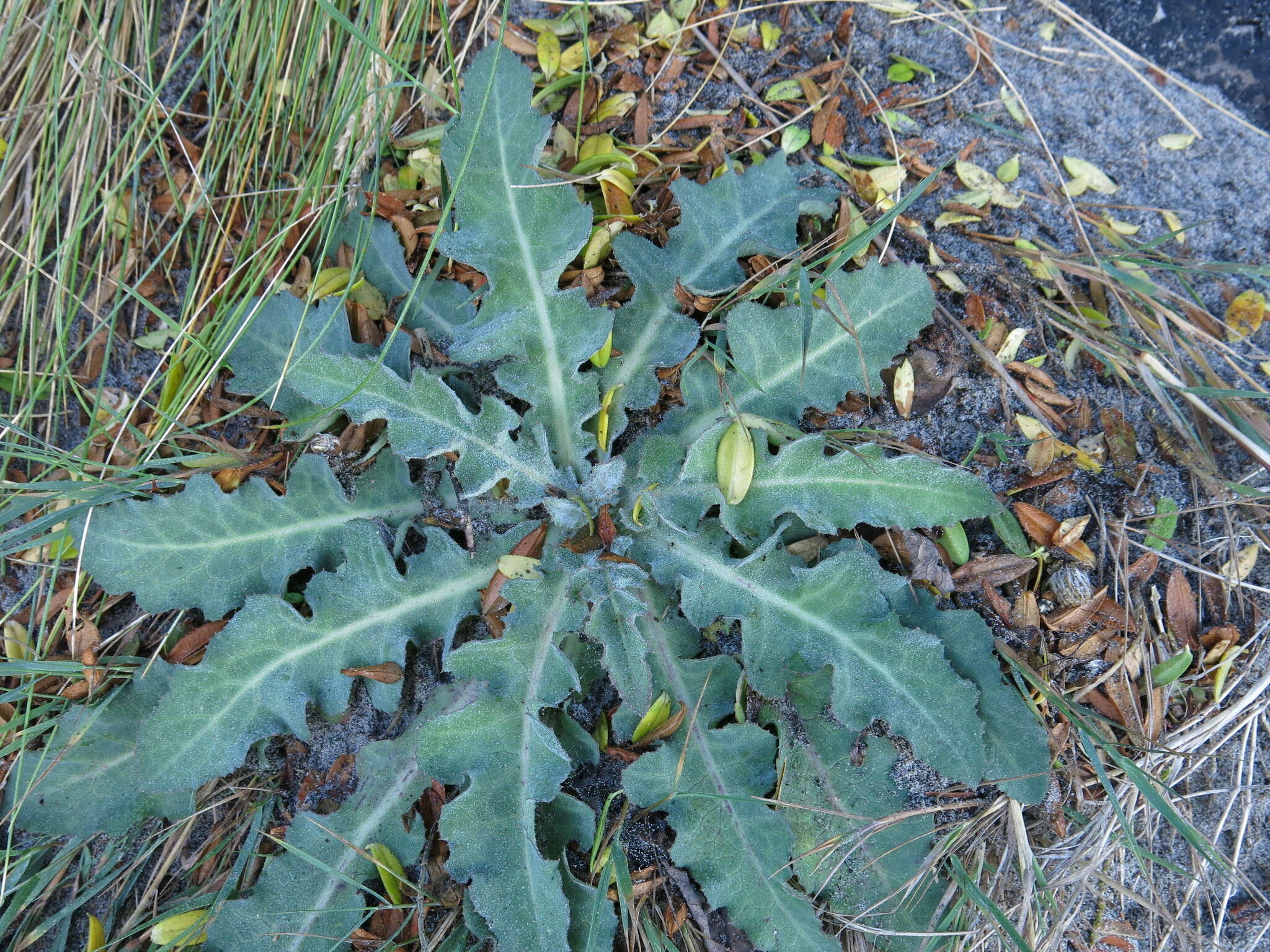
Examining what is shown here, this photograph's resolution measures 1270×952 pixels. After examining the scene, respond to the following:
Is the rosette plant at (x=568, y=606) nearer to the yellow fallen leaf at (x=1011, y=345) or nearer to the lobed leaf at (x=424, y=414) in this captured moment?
the lobed leaf at (x=424, y=414)

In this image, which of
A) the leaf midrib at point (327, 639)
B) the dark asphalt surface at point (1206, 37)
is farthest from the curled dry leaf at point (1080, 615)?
the dark asphalt surface at point (1206, 37)

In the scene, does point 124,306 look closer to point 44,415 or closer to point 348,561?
point 44,415

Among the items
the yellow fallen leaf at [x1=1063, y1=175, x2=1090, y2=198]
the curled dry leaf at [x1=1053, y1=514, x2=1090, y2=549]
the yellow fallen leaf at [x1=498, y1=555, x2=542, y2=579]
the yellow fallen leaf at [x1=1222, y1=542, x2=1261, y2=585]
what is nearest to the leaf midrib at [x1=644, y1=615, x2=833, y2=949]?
the yellow fallen leaf at [x1=498, y1=555, x2=542, y2=579]

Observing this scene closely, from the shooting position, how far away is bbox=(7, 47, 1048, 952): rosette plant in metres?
1.84

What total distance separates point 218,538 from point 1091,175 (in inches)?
99.8

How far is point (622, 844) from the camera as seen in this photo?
1984 mm

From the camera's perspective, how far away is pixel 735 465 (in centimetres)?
190

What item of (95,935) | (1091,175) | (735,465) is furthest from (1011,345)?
(95,935)

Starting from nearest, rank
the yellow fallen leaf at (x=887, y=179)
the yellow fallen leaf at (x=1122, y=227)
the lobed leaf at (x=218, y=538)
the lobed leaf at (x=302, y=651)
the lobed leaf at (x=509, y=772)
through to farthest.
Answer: the lobed leaf at (x=509, y=772) < the lobed leaf at (x=302, y=651) < the lobed leaf at (x=218, y=538) < the yellow fallen leaf at (x=887, y=179) < the yellow fallen leaf at (x=1122, y=227)

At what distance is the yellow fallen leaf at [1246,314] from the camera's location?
2.31 meters

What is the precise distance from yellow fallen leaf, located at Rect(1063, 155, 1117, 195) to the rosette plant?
81 cm

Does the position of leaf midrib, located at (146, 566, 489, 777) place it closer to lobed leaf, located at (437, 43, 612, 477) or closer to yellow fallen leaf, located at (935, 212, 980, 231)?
lobed leaf, located at (437, 43, 612, 477)

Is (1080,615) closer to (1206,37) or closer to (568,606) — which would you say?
(568,606)

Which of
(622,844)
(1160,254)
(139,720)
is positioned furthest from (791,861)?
(1160,254)
